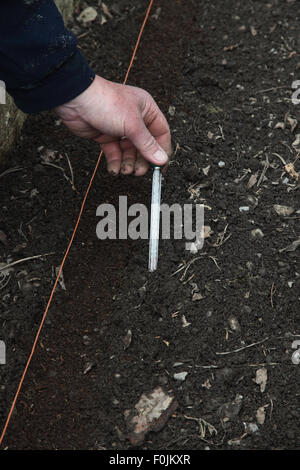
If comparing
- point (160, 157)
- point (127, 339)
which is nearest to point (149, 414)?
point (127, 339)

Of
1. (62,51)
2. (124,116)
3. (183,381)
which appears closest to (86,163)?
(124,116)

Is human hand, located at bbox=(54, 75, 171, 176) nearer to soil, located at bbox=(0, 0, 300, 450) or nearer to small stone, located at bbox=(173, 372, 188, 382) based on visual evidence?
soil, located at bbox=(0, 0, 300, 450)

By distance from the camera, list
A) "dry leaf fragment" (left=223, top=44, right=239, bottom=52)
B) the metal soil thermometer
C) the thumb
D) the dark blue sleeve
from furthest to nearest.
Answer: "dry leaf fragment" (left=223, top=44, right=239, bottom=52)
the metal soil thermometer
the thumb
the dark blue sleeve

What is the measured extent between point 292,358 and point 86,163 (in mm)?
1138

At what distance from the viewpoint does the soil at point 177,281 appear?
5.93ft

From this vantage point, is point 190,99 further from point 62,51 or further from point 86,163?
point 62,51

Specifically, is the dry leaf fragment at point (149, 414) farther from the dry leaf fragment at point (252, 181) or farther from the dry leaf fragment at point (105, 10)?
the dry leaf fragment at point (105, 10)

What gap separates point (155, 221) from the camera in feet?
6.95

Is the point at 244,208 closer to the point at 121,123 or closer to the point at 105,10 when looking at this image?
the point at 121,123

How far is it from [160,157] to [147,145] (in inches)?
2.6

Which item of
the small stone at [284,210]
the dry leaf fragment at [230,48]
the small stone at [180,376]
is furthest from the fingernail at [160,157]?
the dry leaf fragment at [230,48]

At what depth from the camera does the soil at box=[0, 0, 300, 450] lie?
181 centimetres

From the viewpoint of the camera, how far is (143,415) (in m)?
1.80

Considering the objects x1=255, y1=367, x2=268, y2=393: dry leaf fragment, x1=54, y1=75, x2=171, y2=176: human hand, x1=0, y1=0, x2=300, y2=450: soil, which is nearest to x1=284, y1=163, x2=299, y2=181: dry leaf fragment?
x1=0, y1=0, x2=300, y2=450: soil
